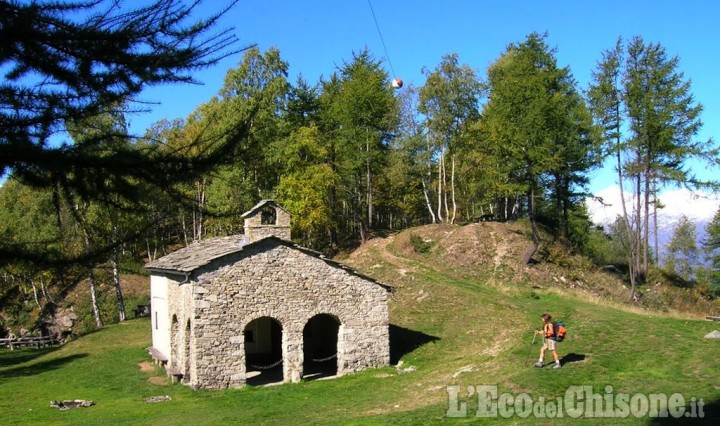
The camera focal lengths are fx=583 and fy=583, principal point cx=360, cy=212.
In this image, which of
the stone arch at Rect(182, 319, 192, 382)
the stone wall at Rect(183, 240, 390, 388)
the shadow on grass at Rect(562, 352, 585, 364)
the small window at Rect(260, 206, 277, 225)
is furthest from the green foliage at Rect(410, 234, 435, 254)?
the stone arch at Rect(182, 319, 192, 382)

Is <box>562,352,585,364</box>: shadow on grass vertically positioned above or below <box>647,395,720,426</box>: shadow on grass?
below

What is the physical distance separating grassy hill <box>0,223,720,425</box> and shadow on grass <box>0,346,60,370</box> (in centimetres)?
14

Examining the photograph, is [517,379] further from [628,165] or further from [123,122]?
[628,165]

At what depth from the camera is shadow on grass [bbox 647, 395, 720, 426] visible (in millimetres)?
10820

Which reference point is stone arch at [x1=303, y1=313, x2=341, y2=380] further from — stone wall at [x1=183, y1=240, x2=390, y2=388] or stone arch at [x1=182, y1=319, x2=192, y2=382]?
stone arch at [x1=182, y1=319, x2=192, y2=382]

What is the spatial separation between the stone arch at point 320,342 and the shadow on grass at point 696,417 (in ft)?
44.8

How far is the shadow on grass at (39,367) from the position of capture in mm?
25022

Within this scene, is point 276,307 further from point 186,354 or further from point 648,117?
point 648,117

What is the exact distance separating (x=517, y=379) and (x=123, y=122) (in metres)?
13.0

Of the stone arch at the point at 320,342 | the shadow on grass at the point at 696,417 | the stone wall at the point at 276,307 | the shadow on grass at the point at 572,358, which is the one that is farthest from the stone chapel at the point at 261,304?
the shadow on grass at the point at 696,417

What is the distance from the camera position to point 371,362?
2100 cm

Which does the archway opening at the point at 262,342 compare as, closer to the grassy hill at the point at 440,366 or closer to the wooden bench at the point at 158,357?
the wooden bench at the point at 158,357

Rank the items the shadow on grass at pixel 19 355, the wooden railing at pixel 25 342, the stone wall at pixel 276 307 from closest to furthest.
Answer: the stone wall at pixel 276 307, the shadow on grass at pixel 19 355, the wooden railing at pixel 25 342

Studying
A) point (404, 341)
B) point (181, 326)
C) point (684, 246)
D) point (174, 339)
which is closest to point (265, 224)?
point (181, 326)
